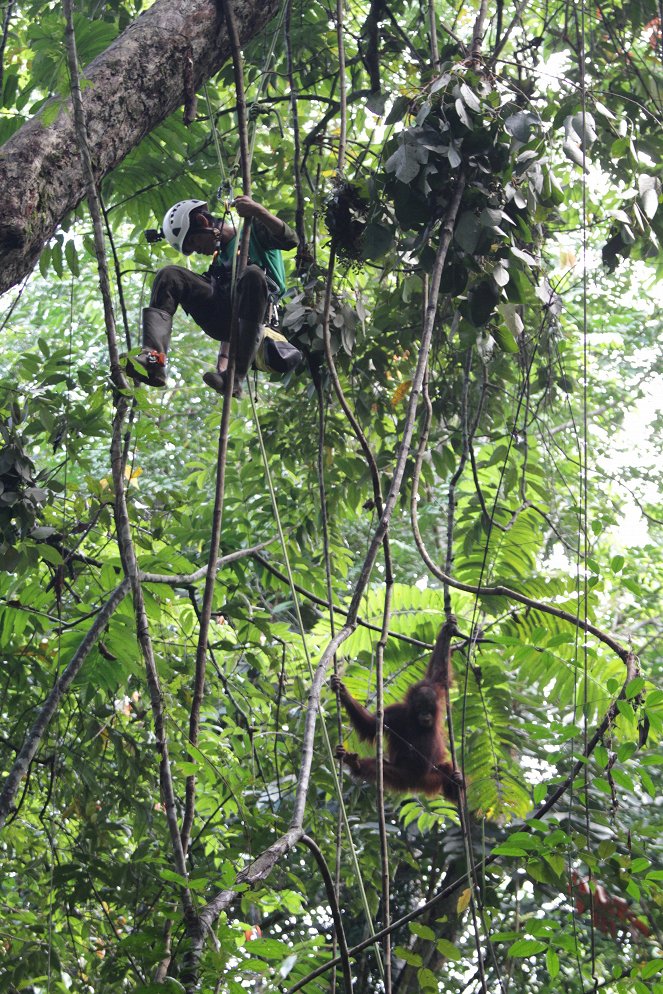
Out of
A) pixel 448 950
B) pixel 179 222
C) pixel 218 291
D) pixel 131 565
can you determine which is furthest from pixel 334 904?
pixel 218 291

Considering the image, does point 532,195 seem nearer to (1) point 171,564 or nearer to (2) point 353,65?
(1) point 171,564

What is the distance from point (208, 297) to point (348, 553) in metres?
1.68

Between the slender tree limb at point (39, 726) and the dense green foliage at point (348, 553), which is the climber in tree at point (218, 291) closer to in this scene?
the dense green foliage at point (348, 553)

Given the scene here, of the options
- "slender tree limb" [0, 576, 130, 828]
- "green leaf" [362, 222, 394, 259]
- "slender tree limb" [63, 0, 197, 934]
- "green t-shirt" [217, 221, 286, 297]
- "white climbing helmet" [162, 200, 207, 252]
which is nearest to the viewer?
"slender tree limb" [63, 0, 197, 934]

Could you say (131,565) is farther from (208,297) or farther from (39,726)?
(208,297)

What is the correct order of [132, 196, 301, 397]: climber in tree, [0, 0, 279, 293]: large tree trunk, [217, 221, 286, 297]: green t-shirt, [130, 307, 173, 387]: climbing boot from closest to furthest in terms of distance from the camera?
[0, 0, 279, 293]: large tree trunk
[130, 307, 173, 387]: climbing boot
[132, 196, 301, 397]: climber in tree
[217, 221, 286, 297]: green t-shirt

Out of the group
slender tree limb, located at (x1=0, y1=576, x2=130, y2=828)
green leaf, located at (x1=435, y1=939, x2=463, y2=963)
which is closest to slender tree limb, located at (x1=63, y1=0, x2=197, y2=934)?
slender tree limb, located at (x1=0, y1=576, x2=130, y2=828)

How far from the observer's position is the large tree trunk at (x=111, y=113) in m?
2.41

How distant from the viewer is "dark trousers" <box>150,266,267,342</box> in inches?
134

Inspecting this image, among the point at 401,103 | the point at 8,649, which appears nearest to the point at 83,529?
the point at 8,649

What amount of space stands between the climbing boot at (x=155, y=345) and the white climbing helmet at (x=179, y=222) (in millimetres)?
273

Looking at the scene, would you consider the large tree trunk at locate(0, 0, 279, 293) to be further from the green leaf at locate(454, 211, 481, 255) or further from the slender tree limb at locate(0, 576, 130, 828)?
the green leaf at locate(454, 211, 481, 255)

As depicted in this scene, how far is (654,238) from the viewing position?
3914 mm

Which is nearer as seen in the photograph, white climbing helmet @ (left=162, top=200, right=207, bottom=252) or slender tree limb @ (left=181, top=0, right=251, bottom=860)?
slender tree limb @ (left=181, top=0, right=251, bottom=860)
